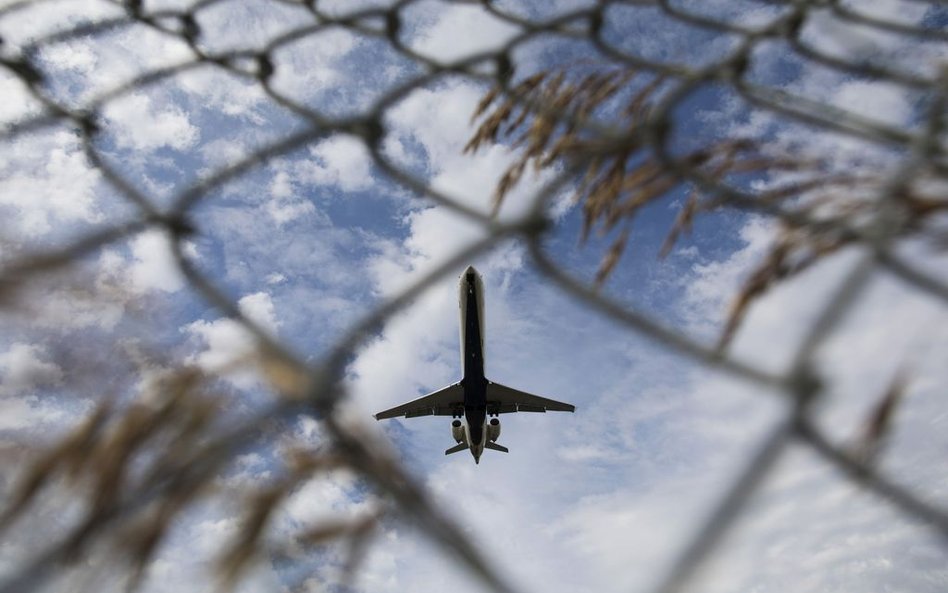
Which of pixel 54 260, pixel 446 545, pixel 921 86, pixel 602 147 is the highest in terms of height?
pixel 921 86

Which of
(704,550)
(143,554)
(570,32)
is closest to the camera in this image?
(704,550)

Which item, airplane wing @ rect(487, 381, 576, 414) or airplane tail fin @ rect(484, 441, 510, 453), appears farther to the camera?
airplane tail fin @ rect(484, 441, 510, 453)

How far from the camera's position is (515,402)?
2303 centimetres

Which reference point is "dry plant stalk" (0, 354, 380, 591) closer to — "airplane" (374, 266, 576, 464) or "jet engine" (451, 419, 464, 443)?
"airplane" (374, 266, 576, 464)

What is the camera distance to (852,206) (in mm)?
1051

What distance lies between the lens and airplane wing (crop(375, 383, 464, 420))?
72.4 ft

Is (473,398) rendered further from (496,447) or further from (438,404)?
(496,447)

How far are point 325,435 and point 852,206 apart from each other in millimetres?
908

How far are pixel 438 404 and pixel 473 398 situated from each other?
61.5 inches

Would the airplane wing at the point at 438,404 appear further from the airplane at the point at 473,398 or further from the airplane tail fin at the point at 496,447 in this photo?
the airplane tail fin at the point at 496,447

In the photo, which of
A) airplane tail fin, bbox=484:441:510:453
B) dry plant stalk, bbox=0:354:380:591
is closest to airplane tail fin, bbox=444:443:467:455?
airplane tail fin, bbox=484:441:510:453

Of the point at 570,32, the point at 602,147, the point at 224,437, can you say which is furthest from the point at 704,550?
the point at 570,32

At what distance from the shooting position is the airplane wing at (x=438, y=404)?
22.1 metres

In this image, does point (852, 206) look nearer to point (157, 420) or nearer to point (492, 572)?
point (492, 572)
